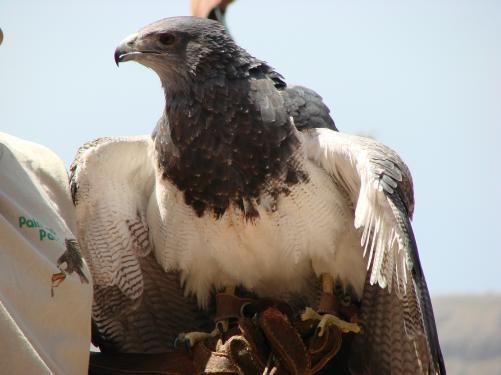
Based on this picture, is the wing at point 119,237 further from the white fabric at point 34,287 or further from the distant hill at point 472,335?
the distant hill at point 472,335

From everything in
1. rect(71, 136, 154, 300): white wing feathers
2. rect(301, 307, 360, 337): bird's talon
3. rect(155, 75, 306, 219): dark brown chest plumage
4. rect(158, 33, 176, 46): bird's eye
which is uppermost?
rect(158, 33, 176, 46): bird's eye

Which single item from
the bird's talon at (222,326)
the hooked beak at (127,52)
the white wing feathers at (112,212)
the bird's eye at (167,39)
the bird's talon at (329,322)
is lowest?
the bird's talon at (222,326)

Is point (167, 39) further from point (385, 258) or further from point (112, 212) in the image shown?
point (385, 258)

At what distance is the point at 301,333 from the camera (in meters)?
4.39

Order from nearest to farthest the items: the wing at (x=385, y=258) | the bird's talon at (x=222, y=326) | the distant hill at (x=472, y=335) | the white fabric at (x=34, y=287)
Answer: the white fabric at (x=34, y=287) → the wing at (x=385, y=258) → the bird's talon at (x=222, y=326) → the distant hill at (x=472, y=335)

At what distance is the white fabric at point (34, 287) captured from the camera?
2922mm

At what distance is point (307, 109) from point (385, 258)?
87 centimetres

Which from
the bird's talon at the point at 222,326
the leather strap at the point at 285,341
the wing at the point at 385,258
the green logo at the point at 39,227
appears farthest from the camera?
the bird's talon at the point at 222,326

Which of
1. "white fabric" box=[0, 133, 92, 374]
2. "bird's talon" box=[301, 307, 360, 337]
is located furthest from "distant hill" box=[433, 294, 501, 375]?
"white fabric" box=[0, 133, 92, 374]

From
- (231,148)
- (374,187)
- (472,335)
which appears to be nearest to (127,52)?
(231,148)

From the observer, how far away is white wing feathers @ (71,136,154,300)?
4.54 metres

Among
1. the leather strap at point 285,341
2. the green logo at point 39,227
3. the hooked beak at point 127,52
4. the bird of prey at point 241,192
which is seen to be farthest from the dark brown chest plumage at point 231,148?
the green logo at point 39,227

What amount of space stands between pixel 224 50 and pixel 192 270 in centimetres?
112

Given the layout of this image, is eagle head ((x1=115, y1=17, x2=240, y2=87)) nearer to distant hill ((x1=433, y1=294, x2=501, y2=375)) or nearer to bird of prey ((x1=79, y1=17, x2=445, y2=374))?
bird of prey ((x1=79, y1=17, x2=445, y2=374))
